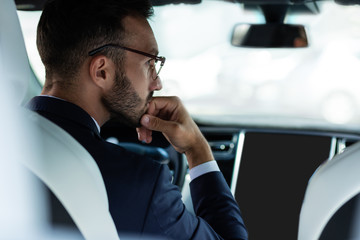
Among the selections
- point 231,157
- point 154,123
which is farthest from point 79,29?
point 231,157

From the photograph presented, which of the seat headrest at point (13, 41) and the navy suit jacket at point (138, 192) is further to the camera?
the seat headrest at point (13, 41)

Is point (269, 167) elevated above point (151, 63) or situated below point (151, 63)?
below

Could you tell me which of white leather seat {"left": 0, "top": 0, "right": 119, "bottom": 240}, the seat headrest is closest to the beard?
the seat headrest

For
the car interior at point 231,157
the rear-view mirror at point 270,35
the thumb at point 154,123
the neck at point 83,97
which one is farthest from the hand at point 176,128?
the rear-view mirror at point 270,35

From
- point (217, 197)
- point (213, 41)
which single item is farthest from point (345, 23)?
point (217, 197)

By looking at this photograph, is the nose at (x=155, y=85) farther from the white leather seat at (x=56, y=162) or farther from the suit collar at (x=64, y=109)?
the white leather seat at (x=56, y=162)

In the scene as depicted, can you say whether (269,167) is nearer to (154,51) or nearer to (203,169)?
(203,169)

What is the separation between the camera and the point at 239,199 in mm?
3090

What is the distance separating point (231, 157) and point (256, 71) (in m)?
1.04

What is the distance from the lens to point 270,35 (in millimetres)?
2754

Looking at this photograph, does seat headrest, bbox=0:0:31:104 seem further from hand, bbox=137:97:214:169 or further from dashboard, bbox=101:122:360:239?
dashboard, bbox=101:122:360:239

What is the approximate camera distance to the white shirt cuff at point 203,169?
1.76 metres

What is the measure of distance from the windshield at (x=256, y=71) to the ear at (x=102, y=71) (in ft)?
6.10

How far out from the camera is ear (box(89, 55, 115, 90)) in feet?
5.32
